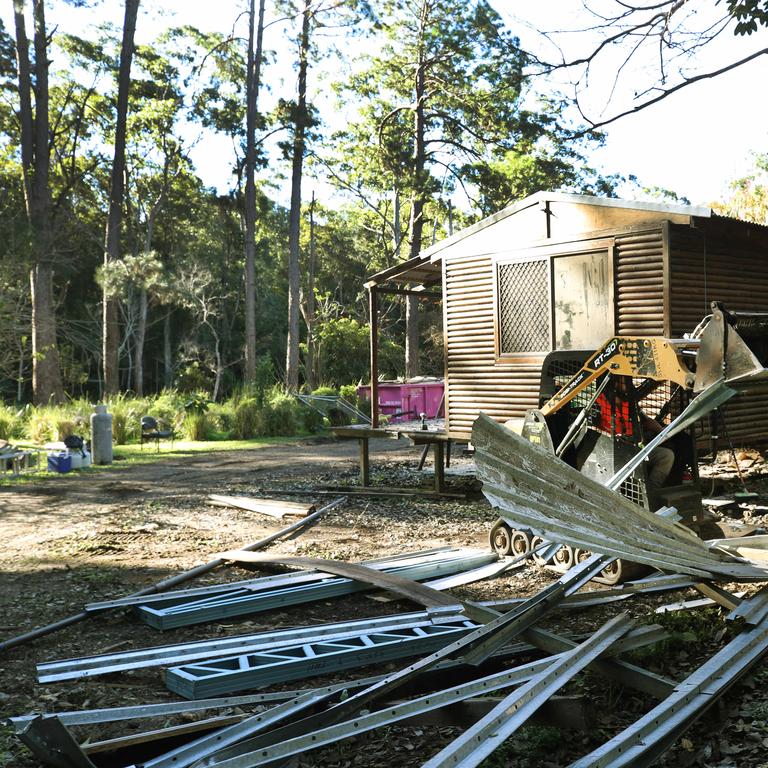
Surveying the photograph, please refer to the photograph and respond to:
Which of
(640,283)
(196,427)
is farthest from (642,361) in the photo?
(196,427)

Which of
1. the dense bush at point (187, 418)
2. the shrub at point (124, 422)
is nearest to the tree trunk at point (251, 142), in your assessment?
the dense bush at point (187, 418)

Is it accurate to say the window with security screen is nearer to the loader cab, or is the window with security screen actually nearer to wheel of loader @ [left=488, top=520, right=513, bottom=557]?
the loader cab

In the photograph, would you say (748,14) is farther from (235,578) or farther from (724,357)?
(235,578)

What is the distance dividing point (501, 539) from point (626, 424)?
1814 mm

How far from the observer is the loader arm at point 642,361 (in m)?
6.17

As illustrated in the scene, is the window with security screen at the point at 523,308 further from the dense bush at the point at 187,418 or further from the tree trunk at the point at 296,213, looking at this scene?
the tree trunk at the point at 296,213

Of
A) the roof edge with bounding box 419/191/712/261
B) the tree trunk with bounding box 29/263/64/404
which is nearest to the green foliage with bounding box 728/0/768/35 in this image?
the roof edge with bounding box 419/191/712/261

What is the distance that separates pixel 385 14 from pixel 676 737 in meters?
29.7

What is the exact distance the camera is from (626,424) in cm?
682

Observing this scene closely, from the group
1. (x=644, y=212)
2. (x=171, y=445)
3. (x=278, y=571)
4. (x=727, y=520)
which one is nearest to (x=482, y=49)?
(x=171, y=445)

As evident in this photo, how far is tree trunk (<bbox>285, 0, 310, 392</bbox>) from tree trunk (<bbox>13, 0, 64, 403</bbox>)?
7.43m

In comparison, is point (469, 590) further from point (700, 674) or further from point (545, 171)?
point (545, 171)

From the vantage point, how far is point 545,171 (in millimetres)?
27969

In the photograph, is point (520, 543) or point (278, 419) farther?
point (278, 419)
